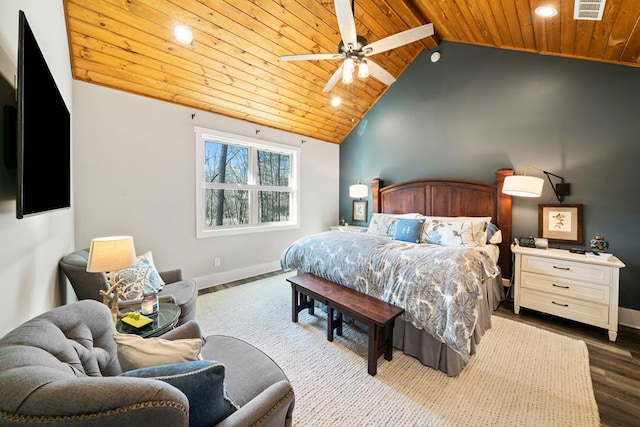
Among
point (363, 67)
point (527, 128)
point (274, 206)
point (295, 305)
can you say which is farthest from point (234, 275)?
point (527, 128)

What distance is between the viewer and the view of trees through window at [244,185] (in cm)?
391

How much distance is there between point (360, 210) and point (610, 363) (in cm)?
373

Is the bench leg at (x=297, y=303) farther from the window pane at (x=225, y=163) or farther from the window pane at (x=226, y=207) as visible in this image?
the window pane at (x=225, y=163)

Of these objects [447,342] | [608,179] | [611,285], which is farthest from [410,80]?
[447,342]

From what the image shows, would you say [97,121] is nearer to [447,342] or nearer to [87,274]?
[87,274]

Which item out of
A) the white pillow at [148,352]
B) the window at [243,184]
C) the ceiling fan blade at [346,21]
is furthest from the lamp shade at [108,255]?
the ceiling fan blade at [346,21]

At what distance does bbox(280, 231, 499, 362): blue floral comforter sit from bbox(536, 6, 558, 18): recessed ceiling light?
88.8 inches

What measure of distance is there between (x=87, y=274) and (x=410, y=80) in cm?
491

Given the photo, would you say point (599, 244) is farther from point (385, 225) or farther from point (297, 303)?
point (297, 303)

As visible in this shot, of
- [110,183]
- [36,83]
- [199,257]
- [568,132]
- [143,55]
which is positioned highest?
[143,55]

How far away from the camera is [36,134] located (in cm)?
106

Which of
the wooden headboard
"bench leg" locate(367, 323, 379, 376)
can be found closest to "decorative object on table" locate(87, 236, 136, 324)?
"bench leg" locate(367, 323, 379, 376)

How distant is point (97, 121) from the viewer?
2828 mm

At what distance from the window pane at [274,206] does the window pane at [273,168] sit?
0.19 m
